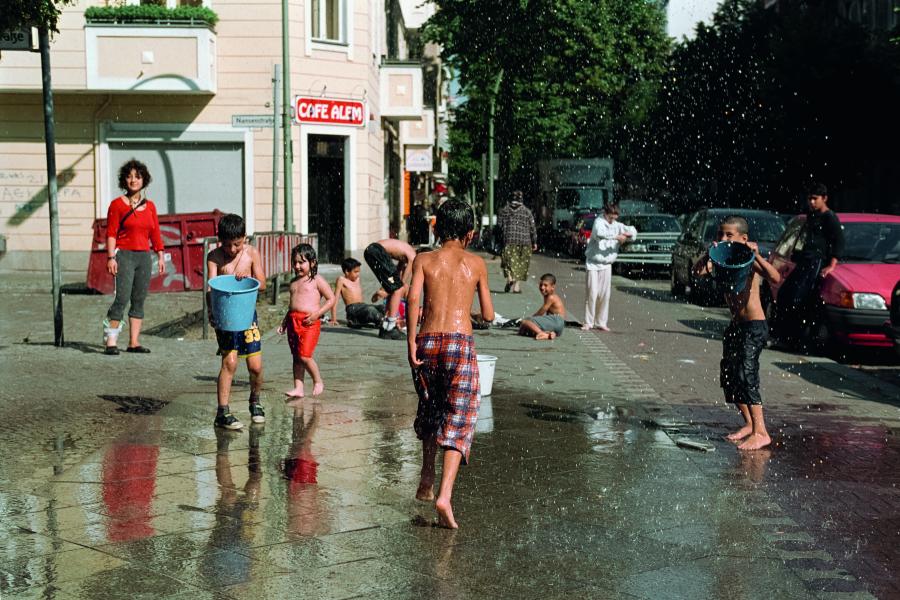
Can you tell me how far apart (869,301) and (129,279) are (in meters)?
7.86

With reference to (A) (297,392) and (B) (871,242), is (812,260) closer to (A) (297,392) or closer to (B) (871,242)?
(B) (871,242)

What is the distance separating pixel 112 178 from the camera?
26500mm

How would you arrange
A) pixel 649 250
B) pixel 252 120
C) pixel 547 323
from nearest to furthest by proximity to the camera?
pixel 547 323
pixel 252 120
pixel 649 250

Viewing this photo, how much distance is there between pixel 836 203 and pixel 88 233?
34.7 metres

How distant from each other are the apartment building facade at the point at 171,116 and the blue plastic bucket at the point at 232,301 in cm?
1713

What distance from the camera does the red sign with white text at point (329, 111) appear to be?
27016 millimetres

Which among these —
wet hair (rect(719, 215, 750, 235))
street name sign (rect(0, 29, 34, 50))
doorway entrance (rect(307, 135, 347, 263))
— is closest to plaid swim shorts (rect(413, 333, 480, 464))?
wet hair (rect(719, 215, 750, 235))

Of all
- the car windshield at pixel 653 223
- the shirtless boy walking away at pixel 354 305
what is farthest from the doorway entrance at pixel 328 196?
the shirtless boy walking away at pixel 354 305

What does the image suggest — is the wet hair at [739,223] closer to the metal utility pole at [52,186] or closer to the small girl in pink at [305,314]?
the small girl in pink at [305,314]

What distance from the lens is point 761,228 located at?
22297 millimetres

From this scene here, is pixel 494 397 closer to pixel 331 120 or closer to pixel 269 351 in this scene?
pixel 269 351

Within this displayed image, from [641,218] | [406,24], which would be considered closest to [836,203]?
[406,24]

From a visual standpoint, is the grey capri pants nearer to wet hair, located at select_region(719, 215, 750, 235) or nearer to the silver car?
wet hair, located at select_region(719, 215, 750, 235)

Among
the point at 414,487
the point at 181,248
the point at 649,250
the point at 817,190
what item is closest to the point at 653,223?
the point at 649,250
